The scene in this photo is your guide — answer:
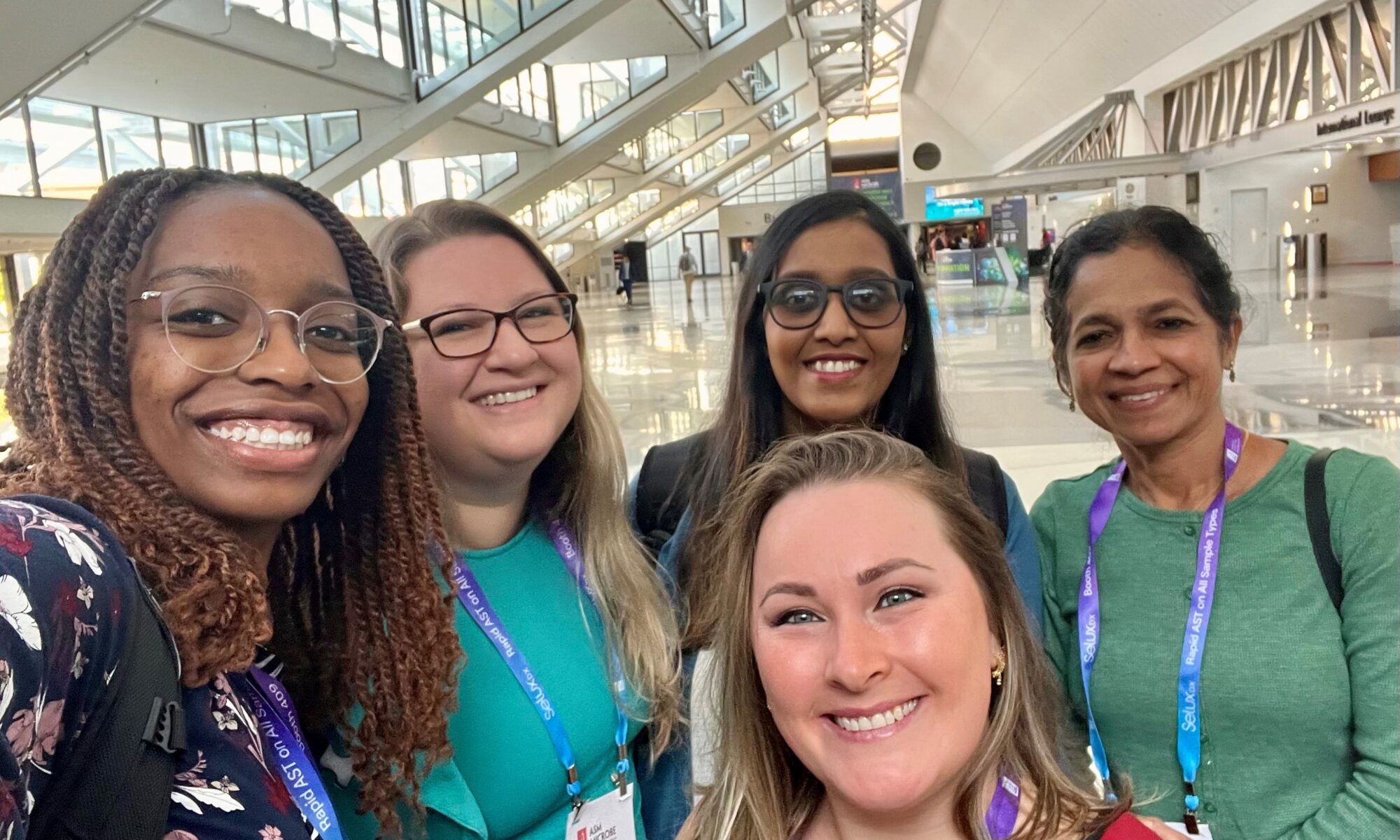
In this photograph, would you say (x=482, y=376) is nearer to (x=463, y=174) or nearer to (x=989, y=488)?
(x=989, y=488)

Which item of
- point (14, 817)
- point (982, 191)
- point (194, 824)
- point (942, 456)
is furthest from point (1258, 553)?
point (982, 191)

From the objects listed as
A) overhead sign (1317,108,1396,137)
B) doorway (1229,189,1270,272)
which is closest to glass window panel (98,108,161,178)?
overhead sign (1317,108,1396,137)

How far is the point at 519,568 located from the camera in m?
2.07

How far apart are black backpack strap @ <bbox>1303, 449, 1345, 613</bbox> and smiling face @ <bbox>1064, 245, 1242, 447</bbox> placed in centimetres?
26

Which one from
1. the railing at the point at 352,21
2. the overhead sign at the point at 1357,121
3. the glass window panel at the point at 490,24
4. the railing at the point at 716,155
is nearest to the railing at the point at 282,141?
the railing at the point at 352,21

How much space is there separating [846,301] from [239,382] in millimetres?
1539

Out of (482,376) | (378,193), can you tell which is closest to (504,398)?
(482,376)

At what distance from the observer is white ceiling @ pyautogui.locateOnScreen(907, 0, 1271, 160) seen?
22.4 meters

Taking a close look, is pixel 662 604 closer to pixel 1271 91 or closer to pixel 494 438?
pixel 494 438

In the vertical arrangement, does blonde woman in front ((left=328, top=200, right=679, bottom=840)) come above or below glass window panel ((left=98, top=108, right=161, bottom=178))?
below

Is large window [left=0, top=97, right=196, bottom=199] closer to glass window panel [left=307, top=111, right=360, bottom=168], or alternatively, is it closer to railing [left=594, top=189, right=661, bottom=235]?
glass window panel [left=307, top=111, right=360, bottom=168]

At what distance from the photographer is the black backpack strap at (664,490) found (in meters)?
2.67

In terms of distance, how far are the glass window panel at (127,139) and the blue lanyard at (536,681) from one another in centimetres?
1694

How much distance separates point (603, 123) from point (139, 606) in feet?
79.3
